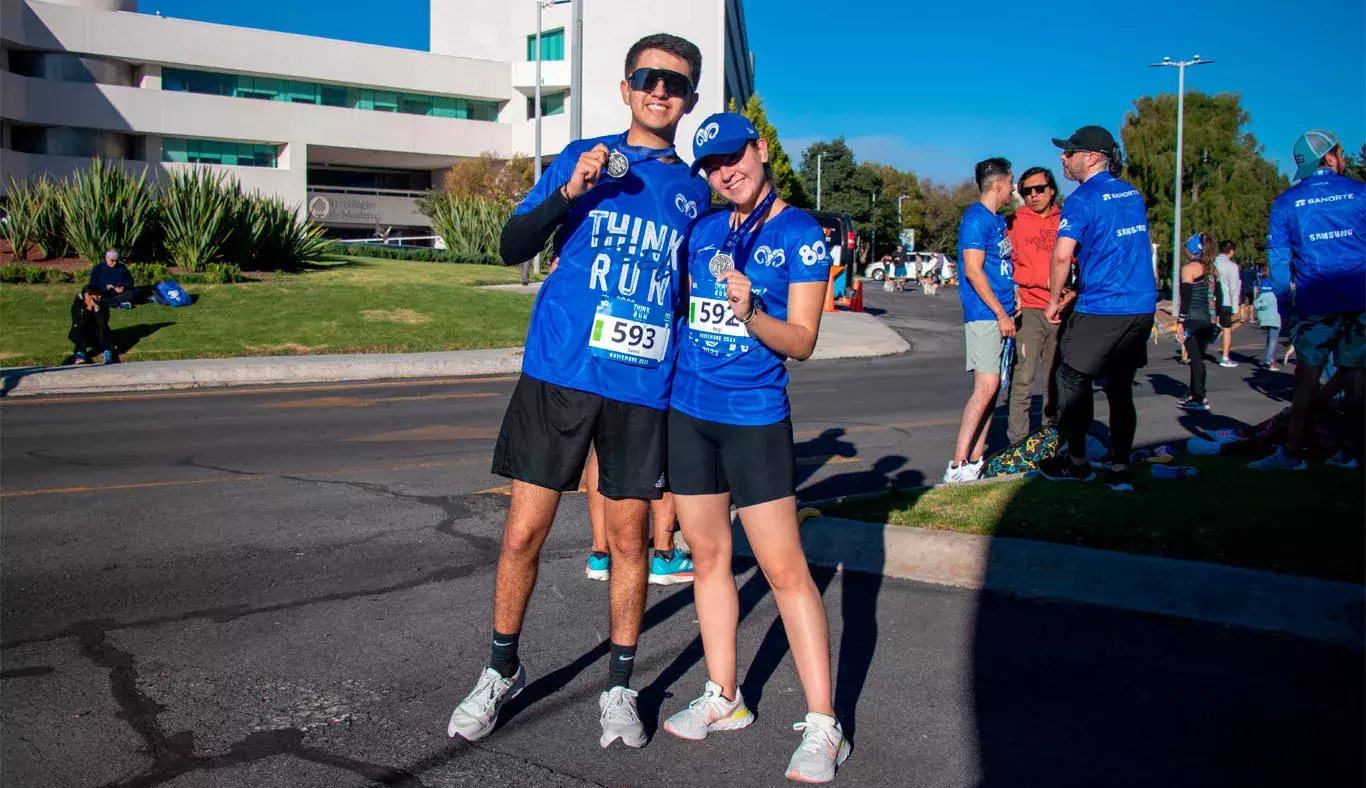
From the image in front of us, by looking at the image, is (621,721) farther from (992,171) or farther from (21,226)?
(21,226)

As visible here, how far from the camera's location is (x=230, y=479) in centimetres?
798

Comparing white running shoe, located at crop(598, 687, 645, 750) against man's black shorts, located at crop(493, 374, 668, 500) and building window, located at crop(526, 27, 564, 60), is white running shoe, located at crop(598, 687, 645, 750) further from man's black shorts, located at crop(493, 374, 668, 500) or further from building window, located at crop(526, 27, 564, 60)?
building window, located at crop(526, 27, 564, 60)

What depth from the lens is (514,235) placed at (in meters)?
3.59

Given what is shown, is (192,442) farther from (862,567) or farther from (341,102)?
(341,102)

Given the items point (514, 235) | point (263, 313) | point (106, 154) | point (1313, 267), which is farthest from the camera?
point (106, 154)

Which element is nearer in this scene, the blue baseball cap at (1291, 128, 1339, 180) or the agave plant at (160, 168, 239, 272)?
the blue baseball cap at (1291, 128, 1339, 180)

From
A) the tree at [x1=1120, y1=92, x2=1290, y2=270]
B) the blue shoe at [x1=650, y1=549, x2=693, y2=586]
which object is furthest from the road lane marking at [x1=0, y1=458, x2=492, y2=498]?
the tree at [x1=1120, y1=92, x2=1290, y2=270]

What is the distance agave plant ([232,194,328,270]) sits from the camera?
84.6 ft

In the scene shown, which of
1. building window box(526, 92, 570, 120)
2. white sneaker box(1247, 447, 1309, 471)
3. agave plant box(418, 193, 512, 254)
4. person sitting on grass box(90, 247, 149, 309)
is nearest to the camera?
white sneaker box(1247, 447, 1309, 471)

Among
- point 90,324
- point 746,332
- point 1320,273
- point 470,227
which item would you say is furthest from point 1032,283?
point 470,227

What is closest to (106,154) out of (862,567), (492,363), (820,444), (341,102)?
(341,102)

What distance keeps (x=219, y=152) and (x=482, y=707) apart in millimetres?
59047

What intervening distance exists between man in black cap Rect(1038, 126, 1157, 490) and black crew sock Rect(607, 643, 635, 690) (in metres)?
3.71

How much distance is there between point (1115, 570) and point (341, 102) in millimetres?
60909
